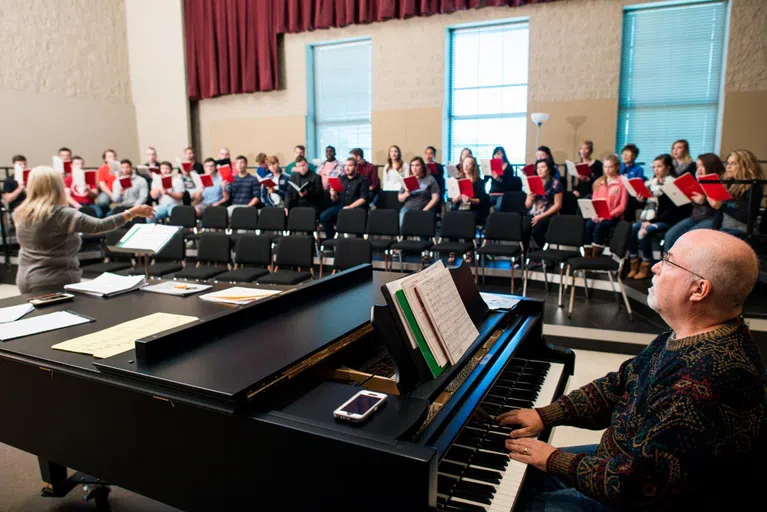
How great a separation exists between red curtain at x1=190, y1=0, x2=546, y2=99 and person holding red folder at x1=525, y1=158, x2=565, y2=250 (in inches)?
172

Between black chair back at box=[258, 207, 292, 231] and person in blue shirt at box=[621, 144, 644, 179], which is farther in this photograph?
person in blue shirt at box=[621, 144, 644, 179]

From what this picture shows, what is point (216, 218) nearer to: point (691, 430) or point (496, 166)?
point (496, 166)

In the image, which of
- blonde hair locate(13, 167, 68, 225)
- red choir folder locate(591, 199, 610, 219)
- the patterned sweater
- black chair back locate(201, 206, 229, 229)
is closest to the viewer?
the patterned sweater

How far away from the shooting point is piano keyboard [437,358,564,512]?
4.20 ft

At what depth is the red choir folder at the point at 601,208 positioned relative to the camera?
17.3 feet

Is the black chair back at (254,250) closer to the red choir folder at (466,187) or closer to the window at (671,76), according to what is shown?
the red choir folder at (466,187)

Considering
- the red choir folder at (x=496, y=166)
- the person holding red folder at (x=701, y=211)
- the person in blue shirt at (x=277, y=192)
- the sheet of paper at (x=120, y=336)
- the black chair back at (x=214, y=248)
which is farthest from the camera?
the person in blue shirt at (x=277, y=192)

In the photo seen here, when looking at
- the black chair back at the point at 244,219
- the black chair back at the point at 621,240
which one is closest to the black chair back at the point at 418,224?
the black chair back at the point at 244,219

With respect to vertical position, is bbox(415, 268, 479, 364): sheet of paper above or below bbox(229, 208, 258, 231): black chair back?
above

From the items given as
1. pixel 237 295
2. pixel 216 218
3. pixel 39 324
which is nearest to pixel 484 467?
pixel 237 295

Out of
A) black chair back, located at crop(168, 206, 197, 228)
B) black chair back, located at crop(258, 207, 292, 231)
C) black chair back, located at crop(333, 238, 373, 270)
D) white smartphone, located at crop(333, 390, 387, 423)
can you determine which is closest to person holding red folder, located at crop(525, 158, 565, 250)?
black chair back, located at crop(333, 238, 373, 270)

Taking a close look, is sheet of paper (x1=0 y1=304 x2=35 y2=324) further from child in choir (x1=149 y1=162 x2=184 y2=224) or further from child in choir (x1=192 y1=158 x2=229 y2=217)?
child in choir (x1=192 y1=158 x2=229 y2=217)

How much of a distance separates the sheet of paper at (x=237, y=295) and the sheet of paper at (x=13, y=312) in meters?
0.68

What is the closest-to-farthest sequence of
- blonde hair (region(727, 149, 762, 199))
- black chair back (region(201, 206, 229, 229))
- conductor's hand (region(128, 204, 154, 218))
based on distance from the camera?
conductor's hand (region(128, 204, 154, 218)) < blonde hair (region(727, 149, 762, 199)) < black chair back (region(201, 206, 229, 229))
